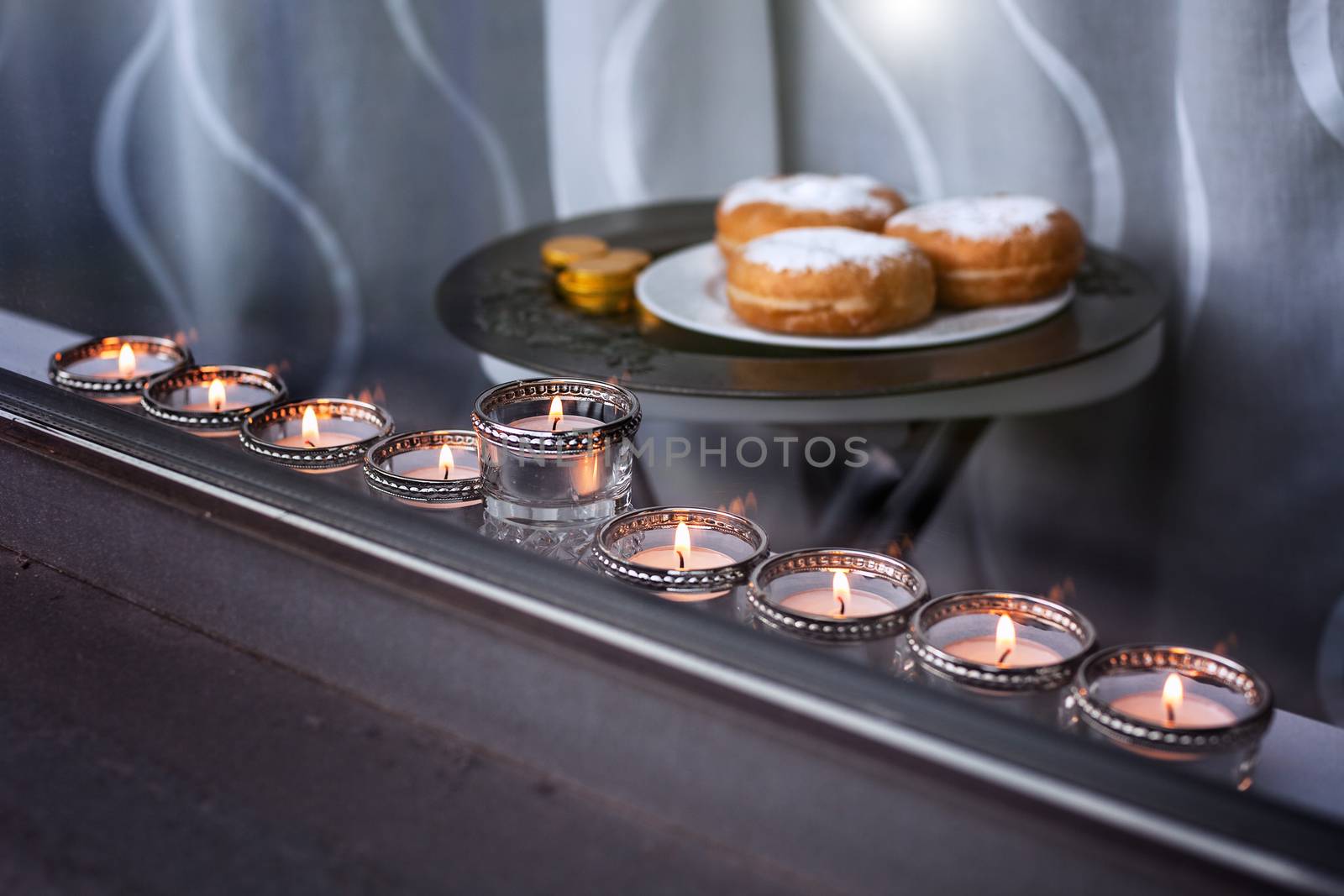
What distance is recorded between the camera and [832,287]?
73 cm

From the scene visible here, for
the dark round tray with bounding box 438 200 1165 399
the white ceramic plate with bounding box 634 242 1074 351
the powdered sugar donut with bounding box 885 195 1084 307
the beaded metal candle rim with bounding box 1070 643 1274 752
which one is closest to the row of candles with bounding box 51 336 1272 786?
the beaded metal candle rim with bounding box 1070 643 1274 752

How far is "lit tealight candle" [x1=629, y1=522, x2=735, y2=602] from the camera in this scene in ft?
1.20

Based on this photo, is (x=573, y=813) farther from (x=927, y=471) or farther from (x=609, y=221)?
(x=609, y=221)

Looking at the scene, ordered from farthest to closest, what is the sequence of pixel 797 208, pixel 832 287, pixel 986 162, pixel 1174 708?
1. pixel 986 162
2. pixel 797 208
3. pixel 832 287
4. pixel 1174 708

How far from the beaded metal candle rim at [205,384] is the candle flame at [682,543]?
0.56 feet

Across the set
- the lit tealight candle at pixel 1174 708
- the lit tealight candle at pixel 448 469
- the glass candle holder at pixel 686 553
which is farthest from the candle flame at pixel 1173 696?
the lit tealight candle at pixel 448 469

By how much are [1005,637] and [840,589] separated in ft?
0.16

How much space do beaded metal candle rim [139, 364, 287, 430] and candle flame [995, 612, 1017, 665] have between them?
27 centimetres

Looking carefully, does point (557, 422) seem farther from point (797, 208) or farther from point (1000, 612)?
point (797, 208)

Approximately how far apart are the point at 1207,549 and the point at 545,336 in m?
0.85

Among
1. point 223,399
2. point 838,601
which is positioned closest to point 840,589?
point 838,601

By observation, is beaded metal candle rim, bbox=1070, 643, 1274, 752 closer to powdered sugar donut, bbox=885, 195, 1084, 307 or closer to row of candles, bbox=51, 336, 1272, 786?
row of candles, bbox=51, 336, 1272, 786

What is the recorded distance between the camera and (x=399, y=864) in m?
0.31

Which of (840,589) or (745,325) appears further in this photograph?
(745,325)
